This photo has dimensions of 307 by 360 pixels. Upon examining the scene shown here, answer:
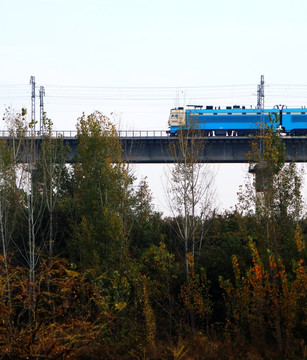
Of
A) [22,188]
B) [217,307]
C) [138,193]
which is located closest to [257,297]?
[217,307]

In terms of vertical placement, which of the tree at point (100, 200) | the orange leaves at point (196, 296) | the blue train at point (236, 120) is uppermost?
the blue train at point (236, 120)

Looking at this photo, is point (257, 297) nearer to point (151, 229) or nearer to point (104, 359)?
point (104, 359)

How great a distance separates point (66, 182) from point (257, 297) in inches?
891

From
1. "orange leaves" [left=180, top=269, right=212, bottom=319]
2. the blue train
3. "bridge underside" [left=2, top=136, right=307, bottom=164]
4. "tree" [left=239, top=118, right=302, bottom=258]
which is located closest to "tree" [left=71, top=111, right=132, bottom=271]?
"orange leaves" [left=180, top=269, right=212, bottom=319]

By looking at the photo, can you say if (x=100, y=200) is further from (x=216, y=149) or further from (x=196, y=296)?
(x=216, y=149)

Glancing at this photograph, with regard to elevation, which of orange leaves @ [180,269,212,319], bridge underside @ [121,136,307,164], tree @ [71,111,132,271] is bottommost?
orange leaves @ [180,269,212,319]

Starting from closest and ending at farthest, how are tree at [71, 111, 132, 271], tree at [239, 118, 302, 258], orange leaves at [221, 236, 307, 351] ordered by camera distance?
orange leaves at [221, 236, 307, 351] → tree at [239, 118, 302, 258] → tree at [71, 111, 132, 271]

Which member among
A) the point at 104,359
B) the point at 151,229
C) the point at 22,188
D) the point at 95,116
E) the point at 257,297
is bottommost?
the point at 104,359

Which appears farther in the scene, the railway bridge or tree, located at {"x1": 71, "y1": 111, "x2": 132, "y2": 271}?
the railway bridge

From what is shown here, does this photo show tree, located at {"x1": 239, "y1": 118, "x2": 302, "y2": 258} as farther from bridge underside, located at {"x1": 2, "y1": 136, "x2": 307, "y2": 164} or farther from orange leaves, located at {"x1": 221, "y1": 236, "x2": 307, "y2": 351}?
bridge underside, located at {"x1": 2, "y1": 136, "x2": 307, "y2": 164}

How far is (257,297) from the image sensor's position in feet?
72.7

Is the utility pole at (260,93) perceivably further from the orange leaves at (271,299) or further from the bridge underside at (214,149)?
the orange leaves at (271,299)

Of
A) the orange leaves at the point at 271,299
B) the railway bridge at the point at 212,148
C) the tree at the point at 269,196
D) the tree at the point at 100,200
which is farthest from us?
the railway bridge at the point at 212,148

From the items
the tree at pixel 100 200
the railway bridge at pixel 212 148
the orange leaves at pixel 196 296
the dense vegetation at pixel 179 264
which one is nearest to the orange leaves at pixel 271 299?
the dense vegetation at pixel 179 264
